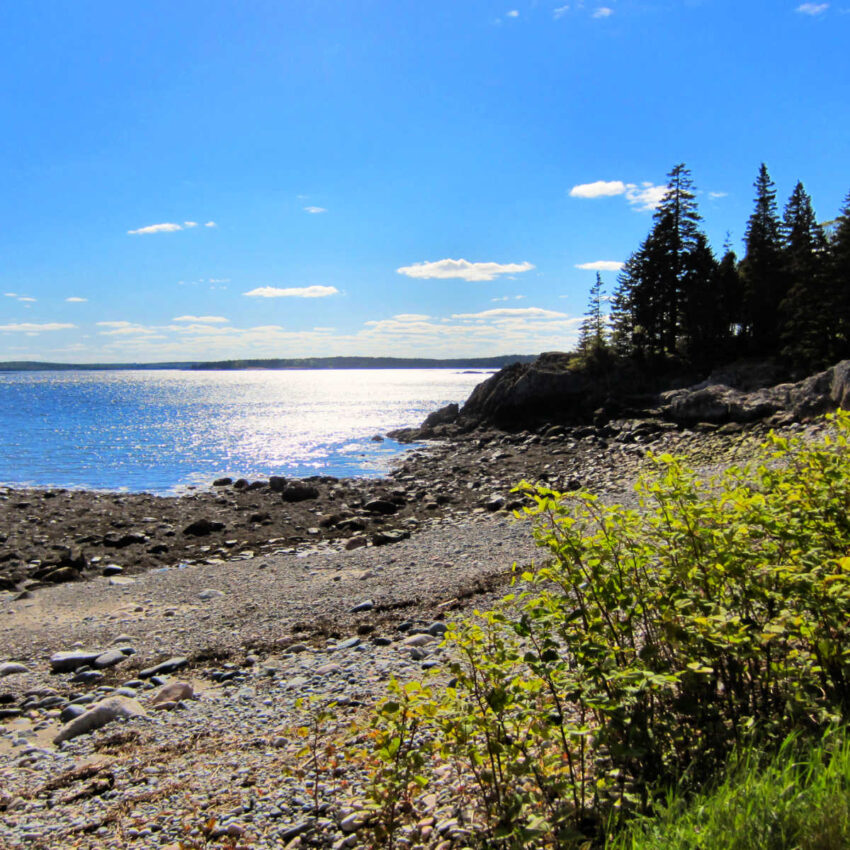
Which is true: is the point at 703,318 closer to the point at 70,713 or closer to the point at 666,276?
the point at 666,276

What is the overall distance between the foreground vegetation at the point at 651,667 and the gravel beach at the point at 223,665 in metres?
0.66

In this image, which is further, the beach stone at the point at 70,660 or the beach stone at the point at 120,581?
the beach stone at the point at 120,581

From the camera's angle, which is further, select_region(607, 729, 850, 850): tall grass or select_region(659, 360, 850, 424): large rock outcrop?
select_region(659, 360, 850, 424): large rock outcrop

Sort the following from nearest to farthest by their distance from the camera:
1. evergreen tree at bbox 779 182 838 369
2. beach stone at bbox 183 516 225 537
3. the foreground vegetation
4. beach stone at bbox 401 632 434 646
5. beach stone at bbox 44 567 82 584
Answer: the foreground vegetation < beach stone at bbox 401 632 434 646 < beach stone at bbox 44 567 82 584 < beach stone at bbox 183 516 225 537 < evergreen tree at bbox 779 182 838 369

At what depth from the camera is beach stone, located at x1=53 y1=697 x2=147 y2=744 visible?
650cm

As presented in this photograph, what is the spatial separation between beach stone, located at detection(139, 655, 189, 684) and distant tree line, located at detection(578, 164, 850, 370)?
43.5m

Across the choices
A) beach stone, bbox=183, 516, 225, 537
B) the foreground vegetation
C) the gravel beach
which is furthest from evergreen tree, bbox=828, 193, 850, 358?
the foreground vegetation

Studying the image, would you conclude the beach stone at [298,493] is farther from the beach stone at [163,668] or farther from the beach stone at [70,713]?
the beach stone at [70,713]

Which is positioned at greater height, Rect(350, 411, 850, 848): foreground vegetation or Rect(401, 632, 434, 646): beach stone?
Rect(350, 411, 850, 848): foreground vegetation

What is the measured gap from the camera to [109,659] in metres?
8.84

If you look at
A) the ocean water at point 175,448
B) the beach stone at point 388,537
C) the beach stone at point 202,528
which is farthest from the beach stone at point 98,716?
the ocean water at point 175,448

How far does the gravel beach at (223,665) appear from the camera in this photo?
14.4ft

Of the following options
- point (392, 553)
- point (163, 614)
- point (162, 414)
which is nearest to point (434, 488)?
point (392, 553)

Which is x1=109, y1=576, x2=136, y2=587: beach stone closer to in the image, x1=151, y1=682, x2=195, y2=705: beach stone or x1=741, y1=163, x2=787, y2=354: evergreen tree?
x1=151, y1=682, x2=195, y2=705: beach stone
